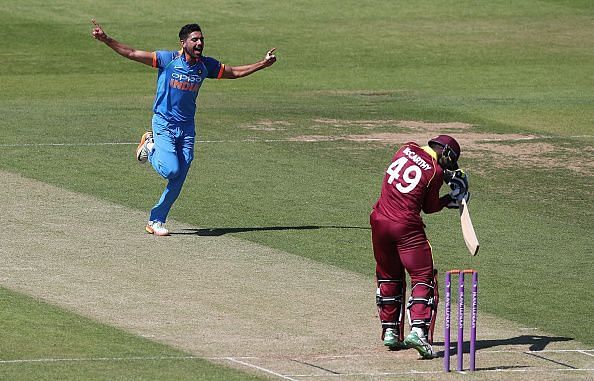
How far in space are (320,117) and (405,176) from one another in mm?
14355

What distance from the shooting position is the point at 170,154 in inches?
696

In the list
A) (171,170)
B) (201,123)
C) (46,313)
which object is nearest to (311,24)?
(201,123)

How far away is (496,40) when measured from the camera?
37594 millimetres

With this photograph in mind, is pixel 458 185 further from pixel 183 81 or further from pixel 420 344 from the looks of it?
pixel 183 81

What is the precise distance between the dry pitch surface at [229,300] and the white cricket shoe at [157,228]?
133 millimetres

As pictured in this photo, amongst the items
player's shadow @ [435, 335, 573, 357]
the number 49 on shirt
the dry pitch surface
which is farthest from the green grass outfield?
the number 49 on shirt

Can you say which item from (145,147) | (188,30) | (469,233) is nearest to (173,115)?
(145,147)

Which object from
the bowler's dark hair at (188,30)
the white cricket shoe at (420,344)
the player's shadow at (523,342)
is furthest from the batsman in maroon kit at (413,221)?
the bowler's dark hair at (188,30)

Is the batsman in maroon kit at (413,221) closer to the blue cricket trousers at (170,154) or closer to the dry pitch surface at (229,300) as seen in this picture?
the dry pitch surface at (229,300)

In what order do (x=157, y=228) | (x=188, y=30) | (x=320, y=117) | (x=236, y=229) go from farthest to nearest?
(x=320, y=117) < (x=236, y=229) < (x=157, y=228) < (x=188, y=30)

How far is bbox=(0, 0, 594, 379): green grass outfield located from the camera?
53.9ft

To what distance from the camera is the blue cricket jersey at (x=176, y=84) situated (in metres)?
17.7

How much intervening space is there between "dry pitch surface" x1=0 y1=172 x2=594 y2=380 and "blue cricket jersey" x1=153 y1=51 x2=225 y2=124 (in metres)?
1.45

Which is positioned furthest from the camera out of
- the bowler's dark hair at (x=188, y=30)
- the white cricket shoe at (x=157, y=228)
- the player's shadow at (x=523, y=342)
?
the white cricket shoe at (x=157, y=228)
